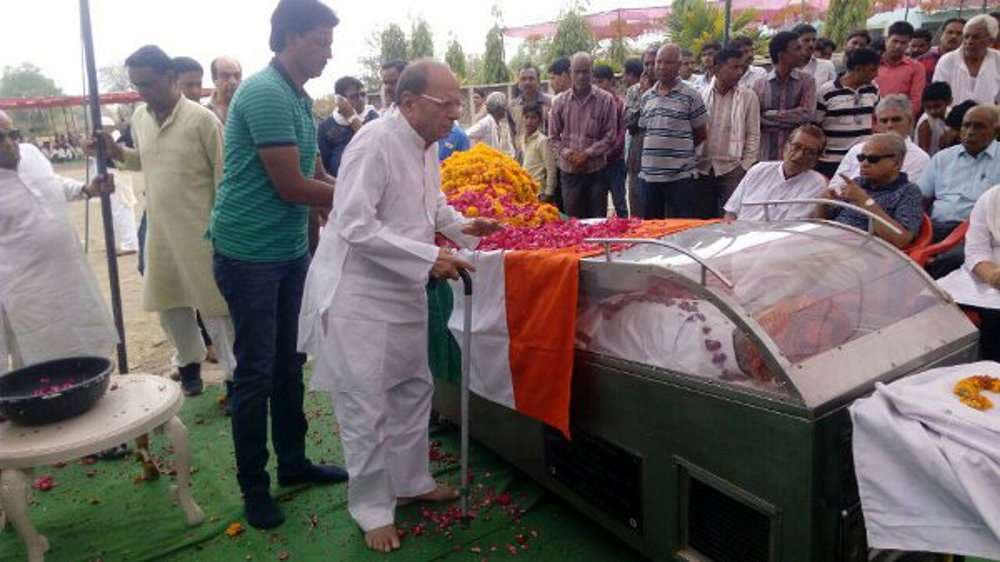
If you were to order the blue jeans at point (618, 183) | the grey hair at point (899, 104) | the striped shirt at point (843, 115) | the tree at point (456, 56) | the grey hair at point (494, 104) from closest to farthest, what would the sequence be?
the grey hair at point (899, 104) < the striped shirt at point (843, 115) < the blue jeans at point (618, 183) < the grey hair at point (494, 104) < the tree at point (456, 56)

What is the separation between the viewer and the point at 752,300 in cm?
253

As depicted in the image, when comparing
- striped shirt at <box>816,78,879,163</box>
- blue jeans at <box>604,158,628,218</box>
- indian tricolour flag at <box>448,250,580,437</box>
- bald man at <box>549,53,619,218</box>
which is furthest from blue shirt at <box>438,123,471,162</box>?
striped shirt at <box>816,78,879,163</box>

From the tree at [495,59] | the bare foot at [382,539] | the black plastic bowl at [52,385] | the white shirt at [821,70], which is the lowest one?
the bare foot at [382,539]

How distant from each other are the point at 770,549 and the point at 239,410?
232cm

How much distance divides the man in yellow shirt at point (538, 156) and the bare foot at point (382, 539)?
17.5 feet

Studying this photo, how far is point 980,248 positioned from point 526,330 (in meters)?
2.77

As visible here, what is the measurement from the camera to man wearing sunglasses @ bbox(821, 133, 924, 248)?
163 inches

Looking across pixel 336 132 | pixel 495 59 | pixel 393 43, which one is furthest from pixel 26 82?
pixel 336 132

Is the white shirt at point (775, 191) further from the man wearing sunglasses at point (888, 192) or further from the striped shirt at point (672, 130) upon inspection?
the striped shirt at point (672, 130)

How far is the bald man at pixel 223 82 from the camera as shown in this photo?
5.58 m

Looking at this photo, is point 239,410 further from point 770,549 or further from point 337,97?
point 337,97

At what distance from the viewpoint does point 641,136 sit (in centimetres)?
745

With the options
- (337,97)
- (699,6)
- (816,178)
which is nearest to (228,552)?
(816,178)

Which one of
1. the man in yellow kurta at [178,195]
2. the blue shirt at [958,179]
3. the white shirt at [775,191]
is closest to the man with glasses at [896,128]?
the blue shirt at [958,179]
